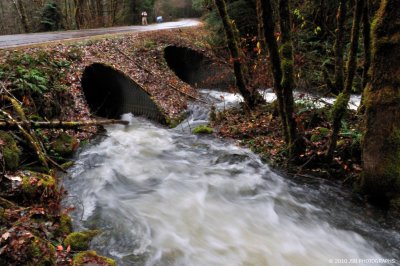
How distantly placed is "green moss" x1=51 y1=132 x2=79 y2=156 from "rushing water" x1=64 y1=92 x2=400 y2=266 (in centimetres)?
32

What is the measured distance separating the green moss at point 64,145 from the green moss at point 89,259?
4412 millimetres

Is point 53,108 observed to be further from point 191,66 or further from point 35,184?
point 191,66

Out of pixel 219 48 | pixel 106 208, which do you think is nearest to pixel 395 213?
pixel 106 208

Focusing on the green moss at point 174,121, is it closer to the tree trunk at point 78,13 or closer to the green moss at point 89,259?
the green moss at point 89,259

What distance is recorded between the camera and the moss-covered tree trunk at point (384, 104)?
5375 millimetres

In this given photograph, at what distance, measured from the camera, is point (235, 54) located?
10773 mm

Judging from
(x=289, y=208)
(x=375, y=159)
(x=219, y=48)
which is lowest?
(x=289, y=208)

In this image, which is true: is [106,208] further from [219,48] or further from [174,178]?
[219,48]

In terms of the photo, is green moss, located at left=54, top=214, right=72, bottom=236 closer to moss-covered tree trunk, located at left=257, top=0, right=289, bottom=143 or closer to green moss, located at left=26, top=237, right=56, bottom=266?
green moss, located at left=26, top=237, right=56, bottom=266

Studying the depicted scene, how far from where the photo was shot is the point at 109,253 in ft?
17.3

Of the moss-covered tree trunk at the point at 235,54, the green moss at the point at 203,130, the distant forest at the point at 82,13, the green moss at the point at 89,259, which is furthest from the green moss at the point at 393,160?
the distant forest at the point at 82,13

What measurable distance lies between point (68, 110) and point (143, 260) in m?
6.53

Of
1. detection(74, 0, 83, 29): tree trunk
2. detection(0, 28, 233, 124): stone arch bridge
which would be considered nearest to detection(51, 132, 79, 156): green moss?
detection(0, 28, 233, 124): stone arch bridge

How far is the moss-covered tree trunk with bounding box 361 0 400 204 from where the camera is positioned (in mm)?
5375
